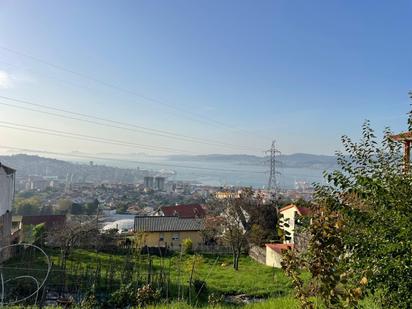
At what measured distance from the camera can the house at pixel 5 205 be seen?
2003 cm

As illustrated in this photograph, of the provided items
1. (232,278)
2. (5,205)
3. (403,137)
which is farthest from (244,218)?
(403,137)

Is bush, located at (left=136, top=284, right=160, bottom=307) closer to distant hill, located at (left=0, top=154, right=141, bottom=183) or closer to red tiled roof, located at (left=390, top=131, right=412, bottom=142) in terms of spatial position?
red tiled roof, located at (left=390, top=131, right=412, bottom=142)

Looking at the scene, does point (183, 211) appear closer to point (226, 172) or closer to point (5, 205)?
point (5, 205)

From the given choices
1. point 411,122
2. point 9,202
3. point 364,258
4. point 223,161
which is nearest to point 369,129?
point 411,122

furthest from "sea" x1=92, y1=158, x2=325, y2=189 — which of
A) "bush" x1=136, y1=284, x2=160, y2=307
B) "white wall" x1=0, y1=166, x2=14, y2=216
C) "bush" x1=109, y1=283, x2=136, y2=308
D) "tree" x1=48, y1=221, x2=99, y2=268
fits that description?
"bush" x1=136, y1=284, x2=160, y2=307

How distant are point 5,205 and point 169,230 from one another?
579 inches

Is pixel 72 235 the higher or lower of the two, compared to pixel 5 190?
lower

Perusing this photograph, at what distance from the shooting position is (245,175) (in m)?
88.4

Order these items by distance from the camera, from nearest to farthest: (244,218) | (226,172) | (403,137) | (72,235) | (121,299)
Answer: (403,137), (121,299), (72,235), (244,218), (226,172)

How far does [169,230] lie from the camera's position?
32531mm

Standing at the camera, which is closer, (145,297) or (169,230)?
(145,297)

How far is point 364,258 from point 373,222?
1.53 feet

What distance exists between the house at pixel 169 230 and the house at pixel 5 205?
1175cm

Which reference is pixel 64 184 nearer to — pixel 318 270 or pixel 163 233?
pixel 163 233
